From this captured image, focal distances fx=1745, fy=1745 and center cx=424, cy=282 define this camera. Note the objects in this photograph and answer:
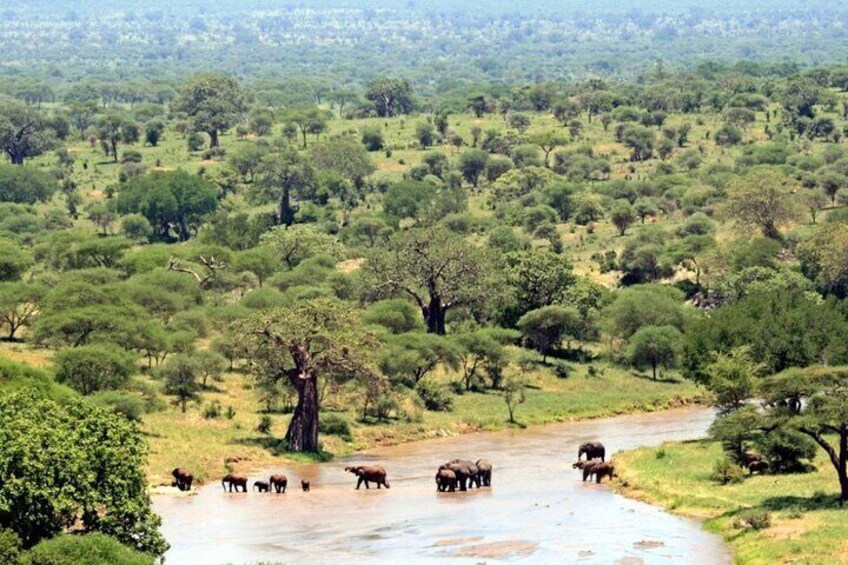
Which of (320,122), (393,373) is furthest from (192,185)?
(393,373)

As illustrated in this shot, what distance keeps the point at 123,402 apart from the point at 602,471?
55.6 ft

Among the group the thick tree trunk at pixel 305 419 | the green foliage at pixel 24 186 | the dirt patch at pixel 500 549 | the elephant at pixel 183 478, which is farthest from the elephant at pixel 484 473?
the green foliage at pixel 24 186

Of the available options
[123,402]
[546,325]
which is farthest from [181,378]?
[546,325]

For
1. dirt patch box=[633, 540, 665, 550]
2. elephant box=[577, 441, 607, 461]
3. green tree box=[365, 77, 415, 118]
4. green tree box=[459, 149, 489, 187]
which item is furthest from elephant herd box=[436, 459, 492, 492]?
green tree box=[365, 77, 415, 118]

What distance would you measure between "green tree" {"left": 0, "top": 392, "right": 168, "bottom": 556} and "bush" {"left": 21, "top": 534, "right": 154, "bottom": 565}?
1.24 meters

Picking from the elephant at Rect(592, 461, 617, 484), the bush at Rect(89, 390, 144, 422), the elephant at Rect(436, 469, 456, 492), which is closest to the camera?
the elephant at Rect(436, 469, 456, 492)

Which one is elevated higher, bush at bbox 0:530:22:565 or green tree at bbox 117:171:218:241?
bush at bbox 0:530:22:565

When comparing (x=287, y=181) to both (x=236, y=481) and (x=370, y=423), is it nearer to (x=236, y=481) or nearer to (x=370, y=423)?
(x=370, y=423)

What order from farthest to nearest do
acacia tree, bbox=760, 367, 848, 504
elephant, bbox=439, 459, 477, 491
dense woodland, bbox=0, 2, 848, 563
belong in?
elephant, bbox=439, 459, 477, 491 → dense woodland, bbox=0, 2, 848, 563 → acacia tree, bbox=760, 367, 848, 504

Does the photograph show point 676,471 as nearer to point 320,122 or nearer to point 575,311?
point 575,311

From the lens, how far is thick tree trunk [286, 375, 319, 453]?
61.9 m

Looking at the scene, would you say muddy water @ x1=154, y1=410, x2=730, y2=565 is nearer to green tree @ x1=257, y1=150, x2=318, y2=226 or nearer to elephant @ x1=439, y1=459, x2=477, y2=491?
elephant @ x1=439, y1=459, x2=477, y2=491

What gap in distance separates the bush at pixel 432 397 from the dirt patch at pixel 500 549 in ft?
87.8

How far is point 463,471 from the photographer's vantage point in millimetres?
56312
